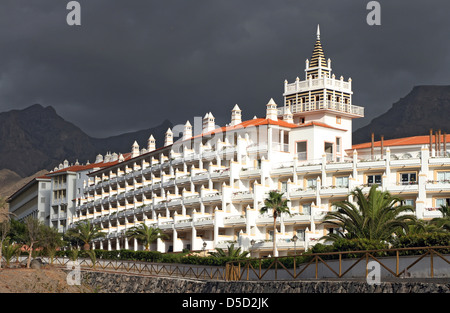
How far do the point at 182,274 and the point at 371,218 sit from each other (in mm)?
22169

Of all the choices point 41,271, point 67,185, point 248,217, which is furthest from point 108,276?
point 67,185

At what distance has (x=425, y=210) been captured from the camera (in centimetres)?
7906

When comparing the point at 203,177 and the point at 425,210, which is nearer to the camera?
the point at 425,210

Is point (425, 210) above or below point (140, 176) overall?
below

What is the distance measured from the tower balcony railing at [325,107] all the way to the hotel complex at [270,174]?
0.16 meters

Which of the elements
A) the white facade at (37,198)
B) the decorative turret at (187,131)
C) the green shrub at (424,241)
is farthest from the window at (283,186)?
the white facade at (37,198)

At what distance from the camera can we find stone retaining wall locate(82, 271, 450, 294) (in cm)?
3653

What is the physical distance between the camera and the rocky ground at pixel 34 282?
64375mm
